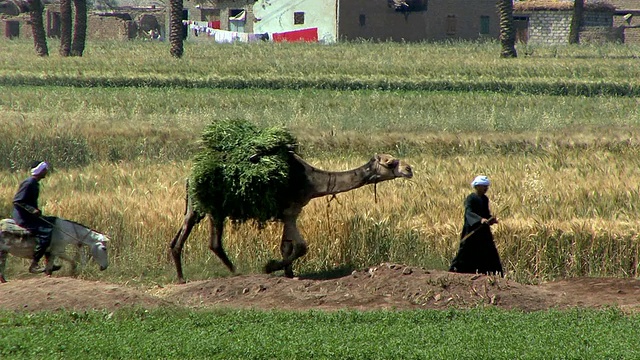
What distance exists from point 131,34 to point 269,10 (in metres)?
12.2

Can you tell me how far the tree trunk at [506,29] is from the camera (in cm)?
4594

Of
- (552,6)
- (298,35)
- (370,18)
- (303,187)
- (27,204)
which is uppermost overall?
(552,6)

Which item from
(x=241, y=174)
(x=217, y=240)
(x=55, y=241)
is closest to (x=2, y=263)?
(x=55, y=241)

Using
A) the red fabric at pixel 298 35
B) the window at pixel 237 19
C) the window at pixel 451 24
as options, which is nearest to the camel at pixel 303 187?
the red fabric at pixel 298 35

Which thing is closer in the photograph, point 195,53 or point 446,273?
point 446,273

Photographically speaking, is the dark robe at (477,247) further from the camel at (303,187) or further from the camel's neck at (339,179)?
the camel's neck at (339,179)

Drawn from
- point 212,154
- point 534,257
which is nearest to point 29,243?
point 212,154

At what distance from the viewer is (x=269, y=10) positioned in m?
71.2

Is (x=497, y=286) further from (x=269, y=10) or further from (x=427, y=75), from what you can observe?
(x=269, y=10)

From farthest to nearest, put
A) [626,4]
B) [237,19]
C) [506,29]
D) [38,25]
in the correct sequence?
[626,4], [237,19], [38,25], [506,29]

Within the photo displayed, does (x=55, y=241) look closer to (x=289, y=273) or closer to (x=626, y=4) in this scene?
(x=289, y=273)

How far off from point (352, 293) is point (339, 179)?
5.89 feet

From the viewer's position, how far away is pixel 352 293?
45.2 ft

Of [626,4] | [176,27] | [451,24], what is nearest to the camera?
[176,27]
